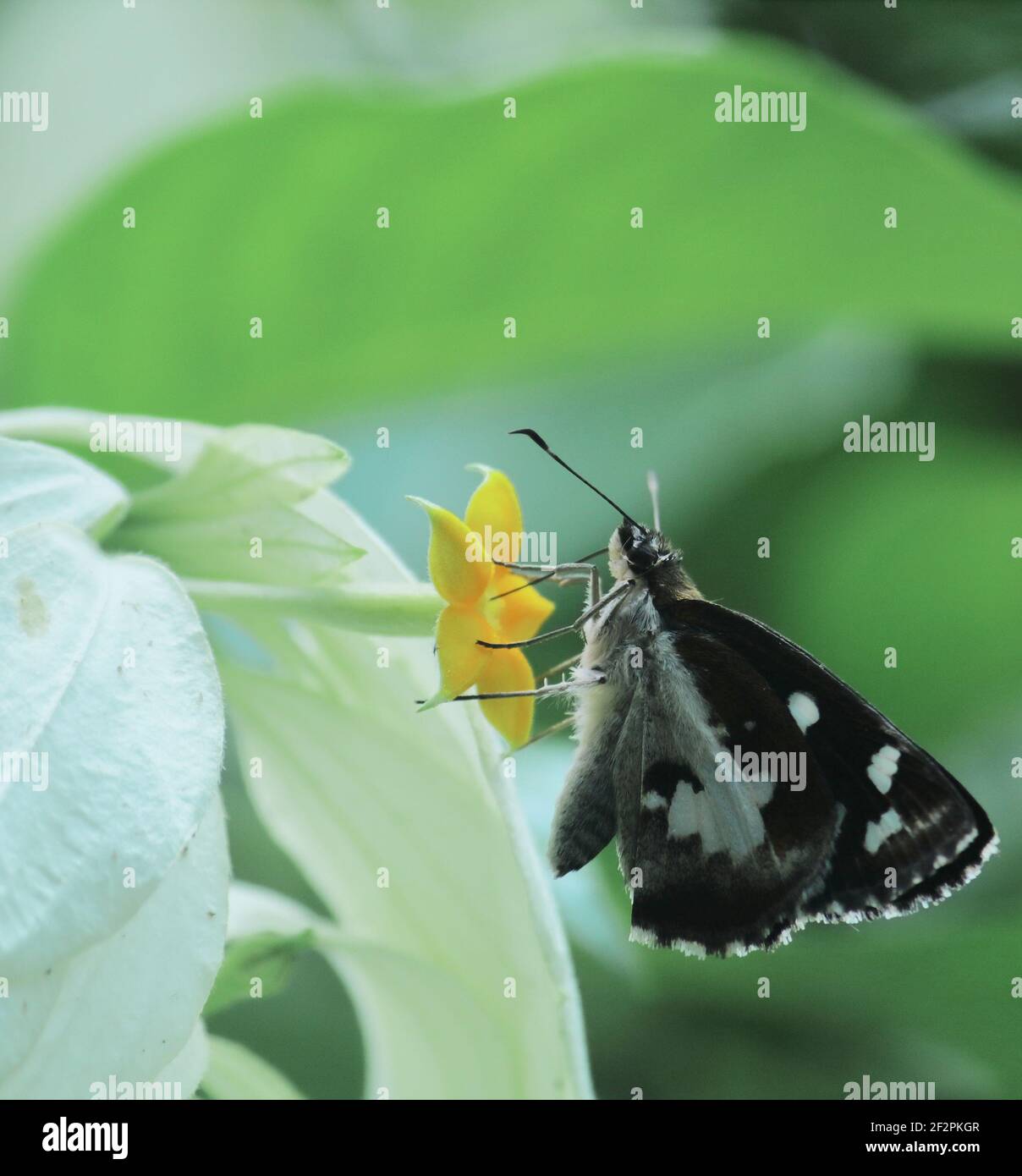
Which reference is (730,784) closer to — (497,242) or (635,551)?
(635,551)

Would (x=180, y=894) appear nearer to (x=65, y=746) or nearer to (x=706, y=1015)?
(x=65, y=746)

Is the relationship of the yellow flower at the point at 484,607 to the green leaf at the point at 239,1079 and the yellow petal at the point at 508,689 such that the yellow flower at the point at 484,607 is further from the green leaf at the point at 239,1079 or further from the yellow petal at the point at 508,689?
the green leaf at the point at 239,1079

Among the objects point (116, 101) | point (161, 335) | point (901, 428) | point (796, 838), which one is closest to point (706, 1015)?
point (796, 838)

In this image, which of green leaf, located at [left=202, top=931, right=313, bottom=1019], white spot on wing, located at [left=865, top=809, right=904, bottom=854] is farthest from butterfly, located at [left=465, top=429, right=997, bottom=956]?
green leaf, located at [left=202, top=931, right=313, bottom=1019]

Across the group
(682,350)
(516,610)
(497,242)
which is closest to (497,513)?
(516,610)

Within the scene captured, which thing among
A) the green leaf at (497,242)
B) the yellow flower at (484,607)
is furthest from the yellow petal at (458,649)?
the green leaf at (497,242)

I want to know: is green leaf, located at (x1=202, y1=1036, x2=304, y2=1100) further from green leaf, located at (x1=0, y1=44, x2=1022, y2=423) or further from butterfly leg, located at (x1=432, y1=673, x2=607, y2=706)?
green leaf, located at (x1=0, y1=44, x2=1022, y2=423)
